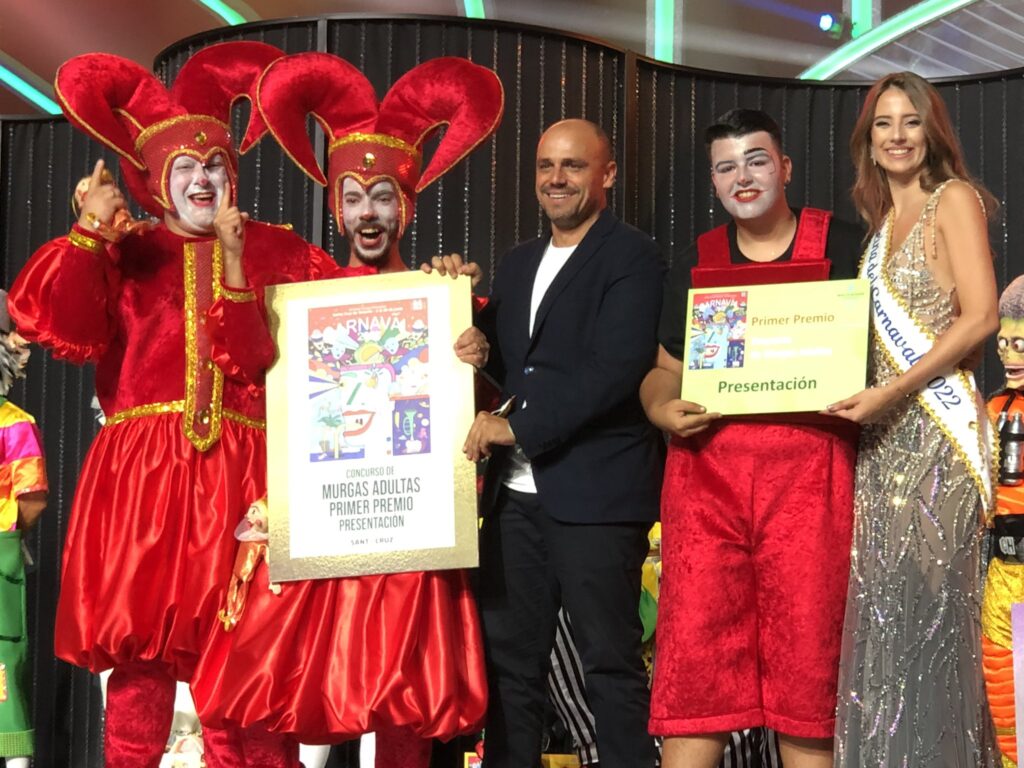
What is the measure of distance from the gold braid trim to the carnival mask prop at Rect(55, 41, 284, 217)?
51 cm

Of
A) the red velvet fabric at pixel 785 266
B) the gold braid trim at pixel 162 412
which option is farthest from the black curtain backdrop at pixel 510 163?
the red velvet fabric at pixel 785 266

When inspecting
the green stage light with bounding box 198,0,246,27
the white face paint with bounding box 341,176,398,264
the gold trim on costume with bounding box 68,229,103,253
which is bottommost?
the gold trim on costume with bounding box 68,229,103,253

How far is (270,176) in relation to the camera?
558 centimetres

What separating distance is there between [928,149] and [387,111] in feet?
4.70

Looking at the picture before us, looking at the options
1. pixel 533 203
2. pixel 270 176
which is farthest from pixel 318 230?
pixel 533 203

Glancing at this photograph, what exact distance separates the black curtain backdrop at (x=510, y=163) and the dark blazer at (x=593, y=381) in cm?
205

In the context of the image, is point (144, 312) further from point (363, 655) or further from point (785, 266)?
point (785, 266)

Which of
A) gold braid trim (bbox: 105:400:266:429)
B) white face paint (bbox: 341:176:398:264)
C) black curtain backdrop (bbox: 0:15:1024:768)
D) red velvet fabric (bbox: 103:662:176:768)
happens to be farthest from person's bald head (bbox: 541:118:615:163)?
black curtain backdrop (bbox: 0:15:1024:768)

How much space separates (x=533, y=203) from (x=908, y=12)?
214cm

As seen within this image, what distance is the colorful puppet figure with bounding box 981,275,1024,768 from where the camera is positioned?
5035 mm

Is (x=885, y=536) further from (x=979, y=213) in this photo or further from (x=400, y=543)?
(x=400, y=543)

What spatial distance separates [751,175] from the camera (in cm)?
326

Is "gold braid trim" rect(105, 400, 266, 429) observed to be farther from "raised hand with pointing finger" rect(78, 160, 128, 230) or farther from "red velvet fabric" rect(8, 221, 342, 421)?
"raised hand with pointing finger" rect(78, 160, 128, 230)

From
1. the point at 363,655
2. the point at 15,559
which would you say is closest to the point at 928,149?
the point at 363,655
